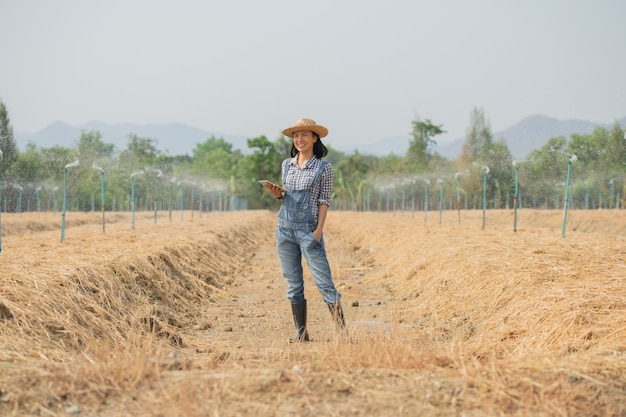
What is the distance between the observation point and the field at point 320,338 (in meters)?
3.05

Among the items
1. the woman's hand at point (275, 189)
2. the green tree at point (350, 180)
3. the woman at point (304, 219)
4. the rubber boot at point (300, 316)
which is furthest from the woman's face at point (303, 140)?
the green tree at point (350, 180)

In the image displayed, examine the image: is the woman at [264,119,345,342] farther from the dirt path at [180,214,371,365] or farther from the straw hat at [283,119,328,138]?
the dirt path at [180,214,371,365]

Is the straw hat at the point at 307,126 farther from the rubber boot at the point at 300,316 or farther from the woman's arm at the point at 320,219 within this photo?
the rubber boot at the point at 300,316

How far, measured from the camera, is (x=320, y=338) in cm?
569

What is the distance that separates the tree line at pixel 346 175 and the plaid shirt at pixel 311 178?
20.2 feet

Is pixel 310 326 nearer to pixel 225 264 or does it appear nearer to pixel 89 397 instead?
pixel 89 397

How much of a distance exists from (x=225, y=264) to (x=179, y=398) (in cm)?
936

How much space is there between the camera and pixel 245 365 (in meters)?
3.89

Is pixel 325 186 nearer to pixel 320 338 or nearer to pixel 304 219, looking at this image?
pixel 304 219

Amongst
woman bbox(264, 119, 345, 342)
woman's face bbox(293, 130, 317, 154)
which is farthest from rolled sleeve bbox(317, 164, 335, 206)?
woman's face bbox(293, 130, 317, 154)

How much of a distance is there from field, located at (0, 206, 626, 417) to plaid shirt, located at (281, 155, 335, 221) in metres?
1.25

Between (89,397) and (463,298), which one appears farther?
(463,298)

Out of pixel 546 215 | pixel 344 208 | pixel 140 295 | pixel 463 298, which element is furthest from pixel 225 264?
pixel 344 208

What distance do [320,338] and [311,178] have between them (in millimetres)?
1555
